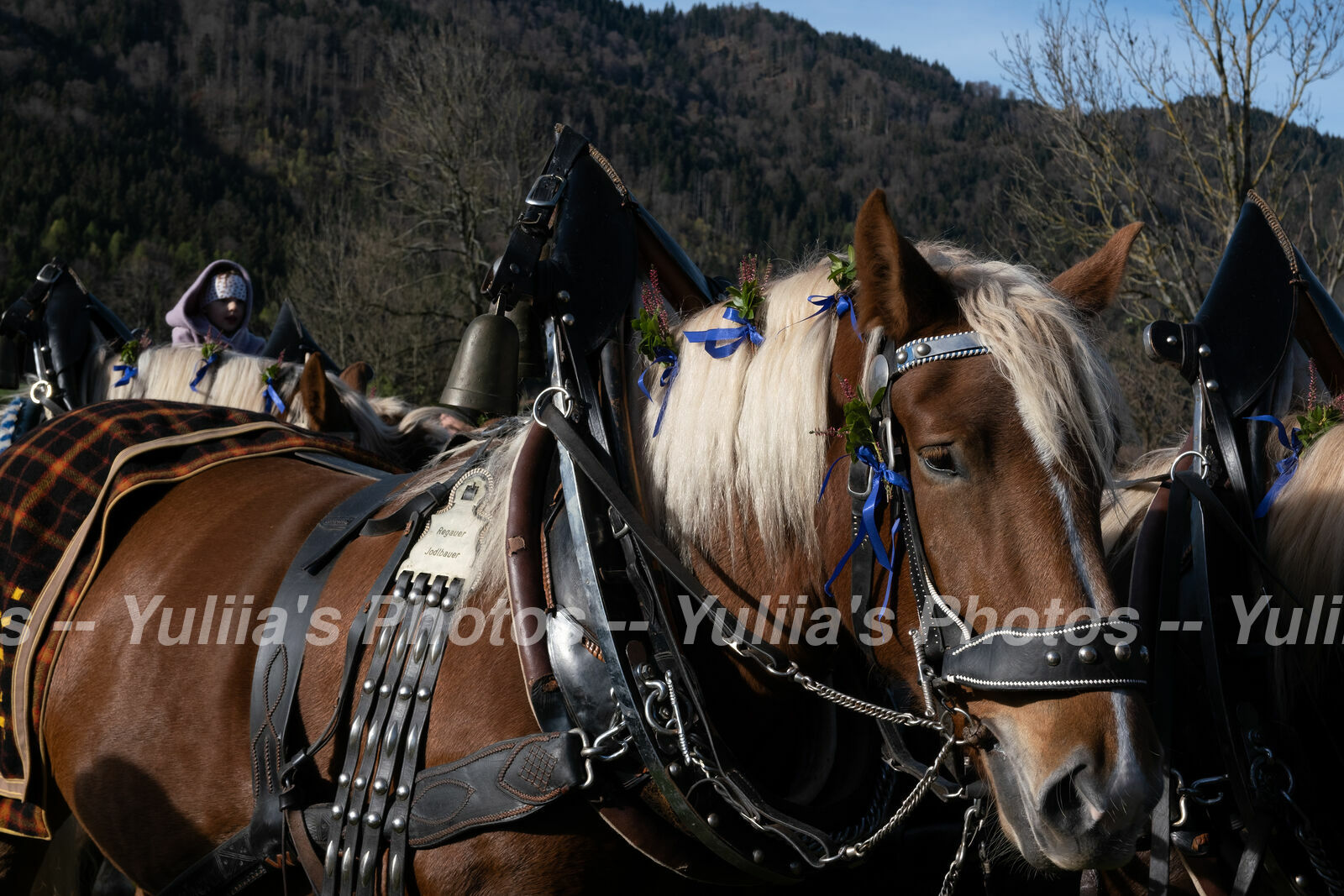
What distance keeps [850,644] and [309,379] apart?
2.94m

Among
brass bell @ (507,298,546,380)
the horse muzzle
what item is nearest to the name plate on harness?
brass bell @ (507,298,546,380)

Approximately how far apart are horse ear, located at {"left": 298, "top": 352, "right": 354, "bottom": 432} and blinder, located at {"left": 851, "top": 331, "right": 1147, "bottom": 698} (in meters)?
3.07

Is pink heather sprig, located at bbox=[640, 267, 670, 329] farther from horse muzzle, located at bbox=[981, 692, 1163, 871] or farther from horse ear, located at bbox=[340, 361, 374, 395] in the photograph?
horse ear, located at bbox=[340, 361, 374, 395]

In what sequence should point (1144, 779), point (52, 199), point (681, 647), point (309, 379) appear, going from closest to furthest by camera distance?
point (1144, 779) → point (681, 647) → point (309, 379) → point (52, 199)

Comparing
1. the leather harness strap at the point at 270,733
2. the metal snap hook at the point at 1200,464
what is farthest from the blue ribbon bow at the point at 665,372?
the metal snap hook at the point at 1200,464

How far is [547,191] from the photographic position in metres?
2.08

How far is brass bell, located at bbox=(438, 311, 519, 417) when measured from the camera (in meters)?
2.06

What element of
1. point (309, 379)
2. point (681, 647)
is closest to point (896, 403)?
point (681, 647)

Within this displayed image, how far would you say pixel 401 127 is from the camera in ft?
60.6

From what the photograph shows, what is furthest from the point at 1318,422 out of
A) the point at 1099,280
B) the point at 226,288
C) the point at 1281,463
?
the point at 226,288

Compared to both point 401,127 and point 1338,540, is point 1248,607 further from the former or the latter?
point 401,127

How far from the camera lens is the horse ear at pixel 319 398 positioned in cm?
417

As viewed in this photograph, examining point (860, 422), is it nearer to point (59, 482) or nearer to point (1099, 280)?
point (1099, 280)

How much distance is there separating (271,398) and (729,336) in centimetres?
311
